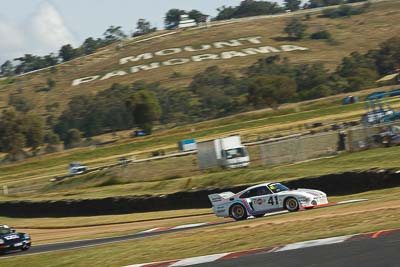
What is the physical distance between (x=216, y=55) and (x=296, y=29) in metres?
20.1

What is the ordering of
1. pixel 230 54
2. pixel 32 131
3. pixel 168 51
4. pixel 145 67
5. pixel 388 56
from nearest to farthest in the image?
pixel 32 131 < pixel 388 56 < pixel 230 54 < pixel 145 67 < pixel 168 51

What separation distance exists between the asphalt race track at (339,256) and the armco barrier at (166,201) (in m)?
14.2

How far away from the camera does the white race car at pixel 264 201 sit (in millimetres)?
24500

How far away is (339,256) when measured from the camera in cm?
1255

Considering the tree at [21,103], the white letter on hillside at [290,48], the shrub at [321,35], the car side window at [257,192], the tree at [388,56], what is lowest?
the car side window at [257,192]

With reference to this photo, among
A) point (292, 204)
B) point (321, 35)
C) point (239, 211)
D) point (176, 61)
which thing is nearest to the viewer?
point (292, 204)

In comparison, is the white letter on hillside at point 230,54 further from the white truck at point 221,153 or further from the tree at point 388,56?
the white truck at point 221,153

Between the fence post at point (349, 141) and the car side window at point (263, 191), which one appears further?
the fence post at point (349, 141)

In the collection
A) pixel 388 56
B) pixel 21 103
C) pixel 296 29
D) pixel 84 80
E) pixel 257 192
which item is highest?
pixel 296 29

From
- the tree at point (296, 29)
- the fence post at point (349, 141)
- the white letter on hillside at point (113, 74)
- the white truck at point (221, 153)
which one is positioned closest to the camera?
the fence post at point (349, 141)

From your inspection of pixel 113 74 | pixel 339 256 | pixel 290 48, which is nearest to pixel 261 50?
pixel 290 48

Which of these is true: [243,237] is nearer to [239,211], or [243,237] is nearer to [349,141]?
[239,211]

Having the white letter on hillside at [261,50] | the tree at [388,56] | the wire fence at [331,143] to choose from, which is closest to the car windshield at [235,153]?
the wire fence at [331,143]

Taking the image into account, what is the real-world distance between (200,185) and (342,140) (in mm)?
7634
